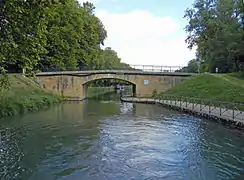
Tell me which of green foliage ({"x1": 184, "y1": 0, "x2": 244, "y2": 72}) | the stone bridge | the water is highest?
green foliage ({"x1": 184, "y1": 0, "x2": 244, "y2": 72})

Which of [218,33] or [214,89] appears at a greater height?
[218,33]

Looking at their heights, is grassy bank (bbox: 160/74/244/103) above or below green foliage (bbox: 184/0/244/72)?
below

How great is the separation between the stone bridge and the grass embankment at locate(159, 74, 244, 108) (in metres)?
5.01

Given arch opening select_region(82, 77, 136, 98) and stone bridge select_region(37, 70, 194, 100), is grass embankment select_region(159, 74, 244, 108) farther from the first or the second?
arch opening select_region(82, 77, 136, 98)

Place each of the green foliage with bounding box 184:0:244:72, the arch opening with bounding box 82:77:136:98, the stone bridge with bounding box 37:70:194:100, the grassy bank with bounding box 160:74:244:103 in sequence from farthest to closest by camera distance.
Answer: the arch opening with bounding box 82:77:136:98, the stone bridge with bounding box 37:70:194:100, the green foliage with bounding box 184:0:244:72, the grassy bank with bounding box 160:74:244:103

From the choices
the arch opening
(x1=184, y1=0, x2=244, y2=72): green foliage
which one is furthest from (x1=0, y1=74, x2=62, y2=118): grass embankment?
(x1=184, y1=0, x2=244, y2=72): green foliage

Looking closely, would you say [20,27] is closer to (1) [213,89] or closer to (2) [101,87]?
(1) [213,89]

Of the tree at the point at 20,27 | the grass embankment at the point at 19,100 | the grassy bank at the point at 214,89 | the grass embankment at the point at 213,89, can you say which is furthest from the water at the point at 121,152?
the grassy bank at the point at 214,89

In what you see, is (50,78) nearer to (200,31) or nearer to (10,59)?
(200,31)

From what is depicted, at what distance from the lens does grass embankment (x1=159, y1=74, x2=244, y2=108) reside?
22.2m

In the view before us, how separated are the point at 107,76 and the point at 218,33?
16.7 m

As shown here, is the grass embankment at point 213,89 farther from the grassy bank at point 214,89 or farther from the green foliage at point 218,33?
the green foliage at point 218,33

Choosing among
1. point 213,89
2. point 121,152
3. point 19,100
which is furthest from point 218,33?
point 121,152

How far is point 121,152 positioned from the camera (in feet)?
A: 32.7
